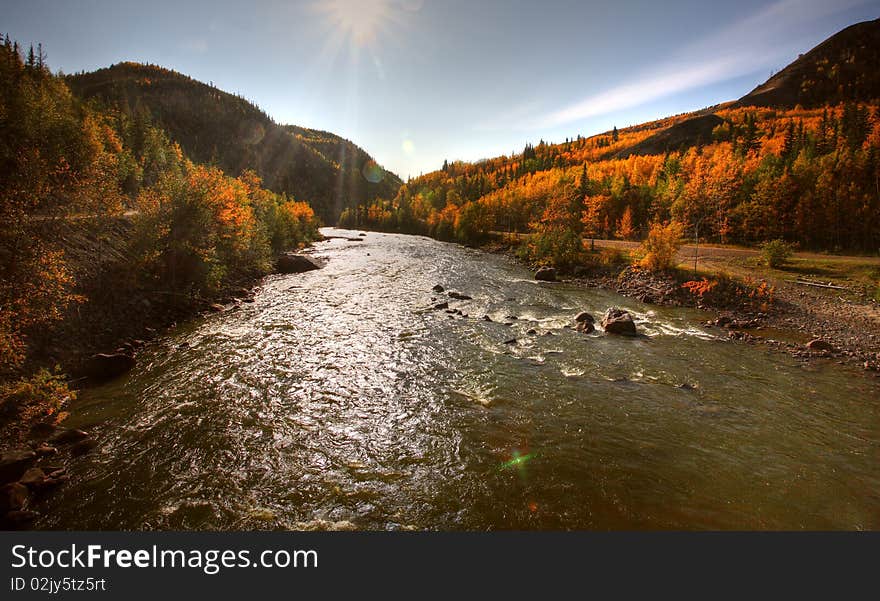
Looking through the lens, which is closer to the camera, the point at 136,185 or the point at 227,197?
the point at 227,197

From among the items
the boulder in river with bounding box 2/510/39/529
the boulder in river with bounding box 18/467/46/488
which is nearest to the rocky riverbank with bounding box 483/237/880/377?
the boulder in river with bounding box 2/510/39/529

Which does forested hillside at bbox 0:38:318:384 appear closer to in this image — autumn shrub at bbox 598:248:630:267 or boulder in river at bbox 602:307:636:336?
boulder in river at bbox 602:307:636:336

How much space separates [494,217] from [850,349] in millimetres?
85735

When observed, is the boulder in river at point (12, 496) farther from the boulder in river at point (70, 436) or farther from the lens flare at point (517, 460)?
the lens flare at point (517, 460)

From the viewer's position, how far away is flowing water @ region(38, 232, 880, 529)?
8.84 metres

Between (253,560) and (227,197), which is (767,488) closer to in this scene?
(253,560)

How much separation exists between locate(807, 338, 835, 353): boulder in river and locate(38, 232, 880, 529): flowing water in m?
2.95

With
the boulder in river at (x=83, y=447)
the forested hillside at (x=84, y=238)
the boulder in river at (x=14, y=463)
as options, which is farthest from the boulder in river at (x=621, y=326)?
the forested hillside at (x=84, y=238)

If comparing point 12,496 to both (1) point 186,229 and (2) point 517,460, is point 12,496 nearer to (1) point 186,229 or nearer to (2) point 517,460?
(2) point 517,460

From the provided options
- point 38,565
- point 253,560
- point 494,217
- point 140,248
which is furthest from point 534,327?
point 494,217

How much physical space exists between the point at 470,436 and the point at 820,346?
23.8 m

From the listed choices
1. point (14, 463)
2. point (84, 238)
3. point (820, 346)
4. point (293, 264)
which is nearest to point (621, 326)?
point (820, 346)

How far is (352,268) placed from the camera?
5144 centimetres

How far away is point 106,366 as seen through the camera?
15.8 metres
